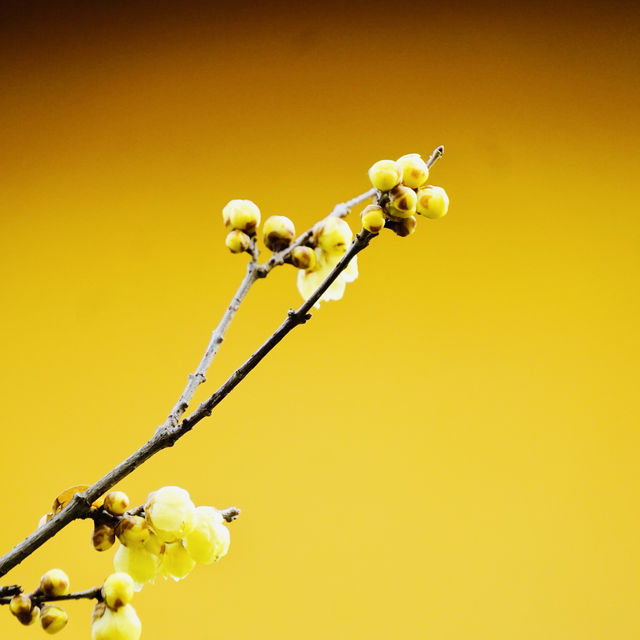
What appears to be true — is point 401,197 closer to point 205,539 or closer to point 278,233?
point 278,233

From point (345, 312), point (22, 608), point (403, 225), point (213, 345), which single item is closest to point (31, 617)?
point (22, 608)

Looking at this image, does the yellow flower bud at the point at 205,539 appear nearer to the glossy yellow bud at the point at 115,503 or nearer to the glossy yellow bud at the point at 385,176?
the glossy yellow bud at the point at 115,503

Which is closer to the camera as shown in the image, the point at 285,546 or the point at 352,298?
the point at 285,546

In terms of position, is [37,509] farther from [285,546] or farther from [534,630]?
[534,630]

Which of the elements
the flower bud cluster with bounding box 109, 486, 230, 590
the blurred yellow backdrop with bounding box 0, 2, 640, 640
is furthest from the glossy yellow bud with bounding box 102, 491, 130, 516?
the blurred yellow backdrop with bounding box 0, 2, 640, 640

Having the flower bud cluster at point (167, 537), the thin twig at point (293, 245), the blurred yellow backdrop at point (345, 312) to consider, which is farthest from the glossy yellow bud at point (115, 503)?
the blurred yellow backdrop at point (345, 312)

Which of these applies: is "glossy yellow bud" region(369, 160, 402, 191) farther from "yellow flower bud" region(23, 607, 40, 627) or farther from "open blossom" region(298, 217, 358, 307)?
"yellow flower bud" region(23, 607, 40, 627)

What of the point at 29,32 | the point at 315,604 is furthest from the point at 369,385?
the point at 29,32
